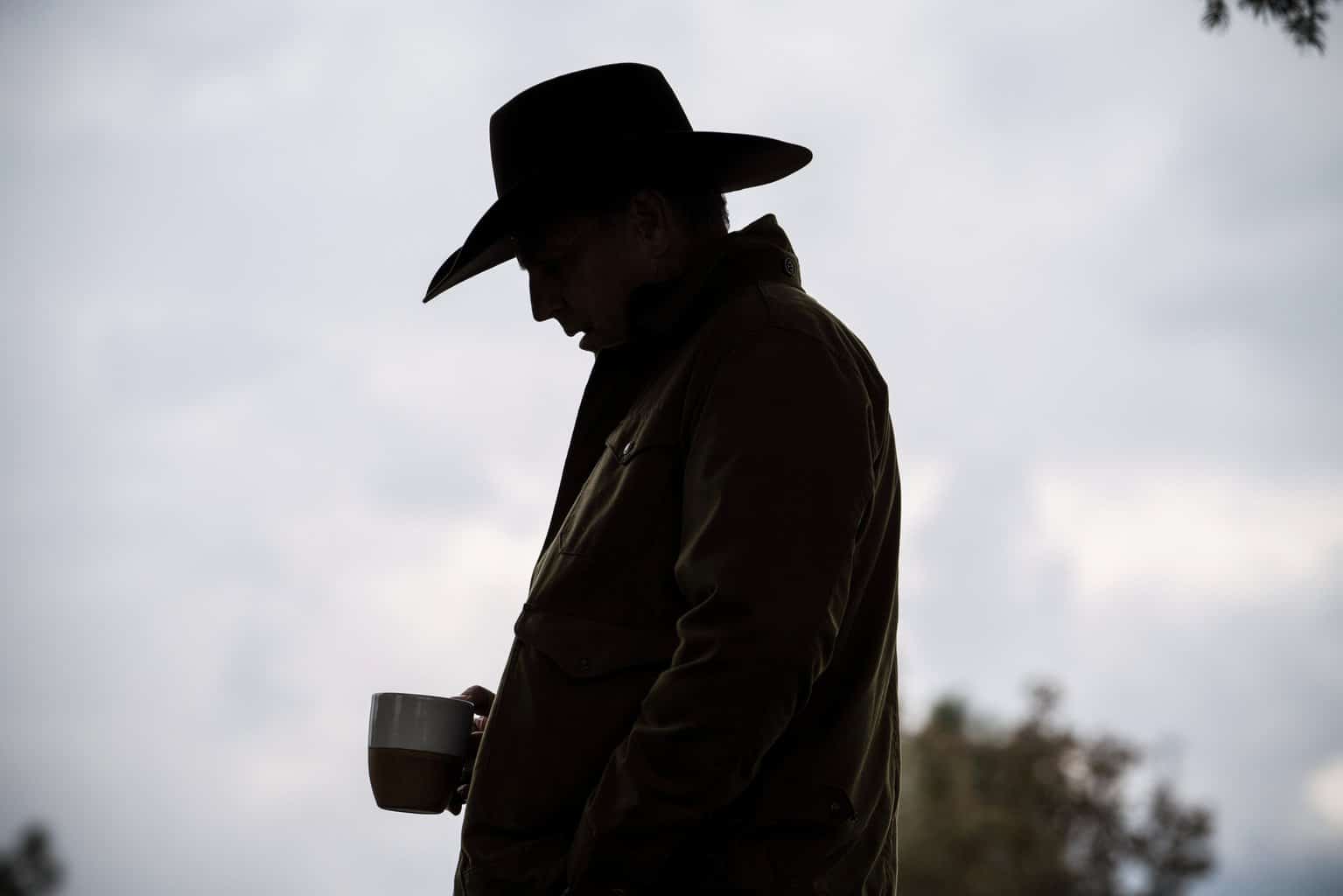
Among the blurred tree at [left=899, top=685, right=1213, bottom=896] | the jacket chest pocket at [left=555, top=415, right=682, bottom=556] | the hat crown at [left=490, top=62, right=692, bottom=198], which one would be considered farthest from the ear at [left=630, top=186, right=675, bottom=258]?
the blurred tree at [left=899, top=685, right=1213, bottom=896]

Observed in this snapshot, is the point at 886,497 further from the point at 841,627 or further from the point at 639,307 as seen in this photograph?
the point at 639,307

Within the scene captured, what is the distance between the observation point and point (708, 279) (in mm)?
1969

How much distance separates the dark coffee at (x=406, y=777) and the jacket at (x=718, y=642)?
9.1 inches

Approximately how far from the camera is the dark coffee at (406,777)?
2033mm

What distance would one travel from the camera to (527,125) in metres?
2.16

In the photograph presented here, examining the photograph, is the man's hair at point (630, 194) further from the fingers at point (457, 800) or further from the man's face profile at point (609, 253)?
the fingers at point (457, 800)

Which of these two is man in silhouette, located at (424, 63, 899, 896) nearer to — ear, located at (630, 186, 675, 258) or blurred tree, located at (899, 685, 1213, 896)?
ear, located at (630, 186, 675, 258)

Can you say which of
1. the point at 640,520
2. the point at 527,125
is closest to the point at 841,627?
the point at 640,520

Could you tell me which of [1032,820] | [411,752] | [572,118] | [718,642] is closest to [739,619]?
[718,642]

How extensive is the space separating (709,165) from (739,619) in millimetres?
806

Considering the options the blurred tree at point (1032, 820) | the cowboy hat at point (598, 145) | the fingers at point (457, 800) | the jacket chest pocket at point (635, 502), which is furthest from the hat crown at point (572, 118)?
the blurred tree at point (1032, 820)

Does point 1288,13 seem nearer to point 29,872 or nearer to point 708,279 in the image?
point 708,279

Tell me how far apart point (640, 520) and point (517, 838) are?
1.40 feet

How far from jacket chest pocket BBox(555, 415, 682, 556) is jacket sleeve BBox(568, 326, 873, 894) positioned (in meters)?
0.09
